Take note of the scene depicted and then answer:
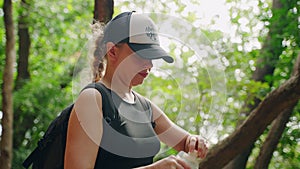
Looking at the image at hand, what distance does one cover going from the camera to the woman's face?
4.51 feet

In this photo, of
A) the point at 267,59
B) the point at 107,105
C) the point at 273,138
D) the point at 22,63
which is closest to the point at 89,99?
the point at 107,105

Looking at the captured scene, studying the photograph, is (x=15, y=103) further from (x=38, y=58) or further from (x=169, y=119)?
(x=169, y=119)

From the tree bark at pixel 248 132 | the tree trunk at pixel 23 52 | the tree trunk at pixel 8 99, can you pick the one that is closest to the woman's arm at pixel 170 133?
the tree bark at pixel 248 132

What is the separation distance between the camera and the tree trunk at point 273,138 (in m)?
3.79

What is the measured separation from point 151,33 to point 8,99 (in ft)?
9.47

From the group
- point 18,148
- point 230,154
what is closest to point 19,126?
point 18,148

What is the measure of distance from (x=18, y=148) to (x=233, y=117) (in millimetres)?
2466

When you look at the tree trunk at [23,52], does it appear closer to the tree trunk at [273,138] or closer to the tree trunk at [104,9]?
the tree trunk at [273,138]

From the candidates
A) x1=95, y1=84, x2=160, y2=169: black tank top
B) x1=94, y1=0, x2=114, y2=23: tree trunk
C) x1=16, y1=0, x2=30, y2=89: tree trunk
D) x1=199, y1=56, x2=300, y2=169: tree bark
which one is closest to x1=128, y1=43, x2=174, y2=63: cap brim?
x1=95, y1=84, x2=160, y2=169: black tank top

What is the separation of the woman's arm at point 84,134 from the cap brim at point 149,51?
0.58ft

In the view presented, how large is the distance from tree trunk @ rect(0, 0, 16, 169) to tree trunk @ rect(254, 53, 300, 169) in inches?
70.5

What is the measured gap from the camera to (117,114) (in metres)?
1.33

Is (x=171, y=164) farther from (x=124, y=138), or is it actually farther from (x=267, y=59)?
(x=267, y=59)

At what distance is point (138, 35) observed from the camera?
139cm
